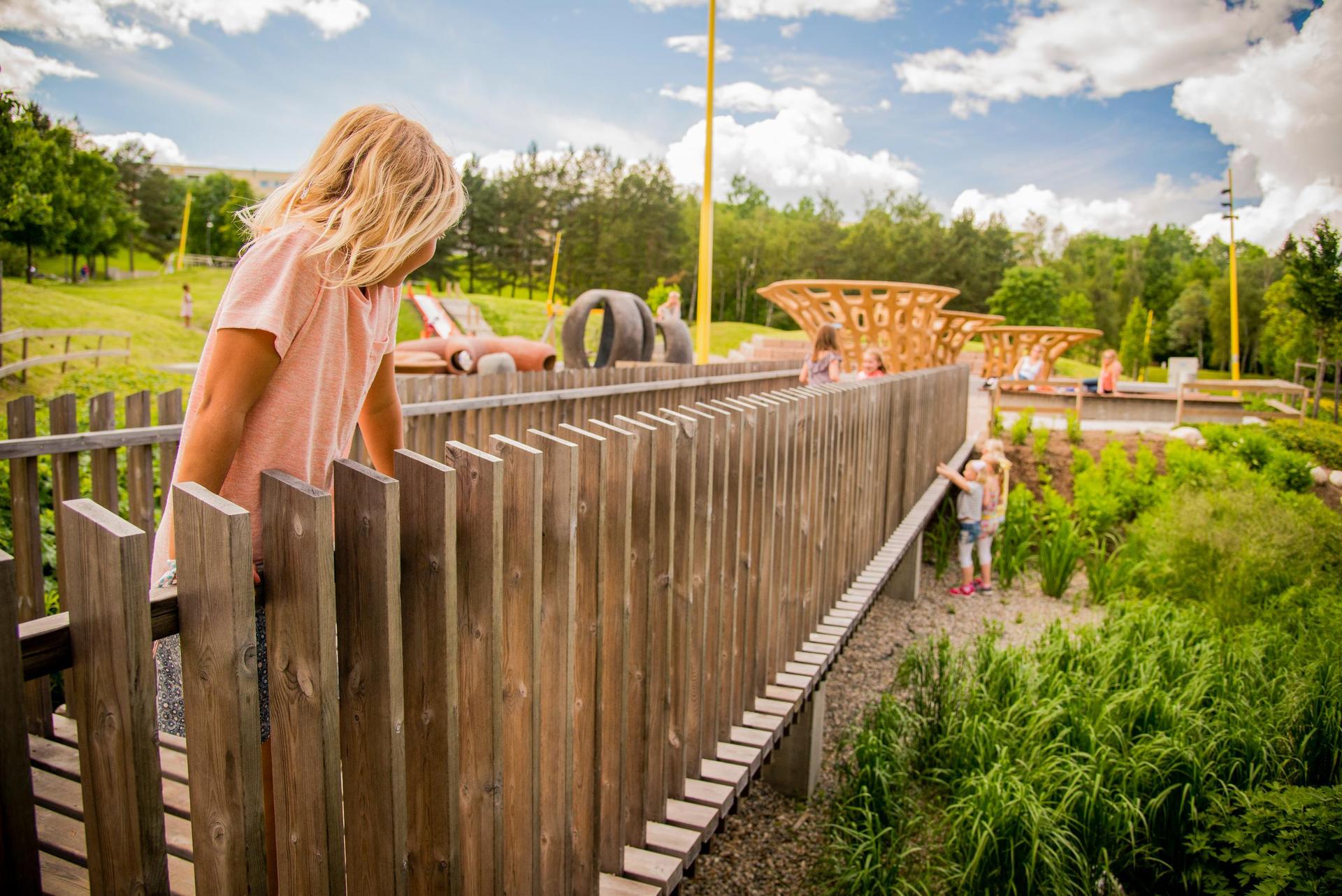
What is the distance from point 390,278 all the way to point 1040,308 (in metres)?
63.8

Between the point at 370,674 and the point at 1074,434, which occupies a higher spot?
the point at 370,674

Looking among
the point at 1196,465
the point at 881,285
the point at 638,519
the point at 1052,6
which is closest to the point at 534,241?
the point at 1052,6

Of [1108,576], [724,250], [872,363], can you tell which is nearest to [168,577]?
[1108,576]

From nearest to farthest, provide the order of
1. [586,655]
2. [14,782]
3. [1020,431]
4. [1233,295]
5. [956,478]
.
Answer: [14,782] < [586,655] < [956,478] < [1233,295] < [1020,431]

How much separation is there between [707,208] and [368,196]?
1312cm

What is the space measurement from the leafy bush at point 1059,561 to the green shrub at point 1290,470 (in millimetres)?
1704

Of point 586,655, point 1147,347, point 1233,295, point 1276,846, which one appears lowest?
point 1276,846

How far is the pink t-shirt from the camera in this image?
Result: 4.57ft

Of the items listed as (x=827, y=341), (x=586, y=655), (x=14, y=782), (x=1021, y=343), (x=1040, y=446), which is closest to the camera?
(x=14, y=782)

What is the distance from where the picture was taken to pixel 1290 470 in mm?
7332

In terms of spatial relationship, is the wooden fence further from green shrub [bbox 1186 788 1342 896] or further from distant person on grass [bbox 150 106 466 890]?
green shrub [bbox 1186 788 1342 896]

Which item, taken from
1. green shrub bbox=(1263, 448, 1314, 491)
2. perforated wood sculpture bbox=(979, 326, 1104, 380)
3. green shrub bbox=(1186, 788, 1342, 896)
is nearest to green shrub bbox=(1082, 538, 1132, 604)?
green shrub bbox=(1263, 448, 1314, 491)

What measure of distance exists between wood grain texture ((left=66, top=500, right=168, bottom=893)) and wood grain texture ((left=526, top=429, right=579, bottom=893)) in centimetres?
75

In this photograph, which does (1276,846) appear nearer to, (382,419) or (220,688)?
(382,419)
